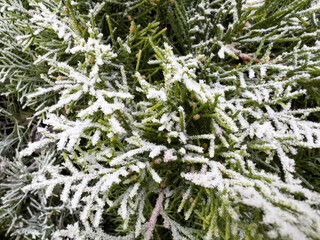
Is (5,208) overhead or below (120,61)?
below

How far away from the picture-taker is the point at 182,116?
5.02ft

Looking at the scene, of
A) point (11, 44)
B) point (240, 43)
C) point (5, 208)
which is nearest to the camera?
point (240, 43)

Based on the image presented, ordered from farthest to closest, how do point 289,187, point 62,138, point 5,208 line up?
point 5,208 → point 62,138 → point 289,187

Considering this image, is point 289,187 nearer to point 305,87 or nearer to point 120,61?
point 305,87

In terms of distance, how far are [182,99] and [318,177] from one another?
1.24m

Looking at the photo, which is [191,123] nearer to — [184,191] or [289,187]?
[184,191]

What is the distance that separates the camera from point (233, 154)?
5.10 ft

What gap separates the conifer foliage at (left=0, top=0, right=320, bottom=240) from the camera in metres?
1.48

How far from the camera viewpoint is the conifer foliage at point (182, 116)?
148 centimetres

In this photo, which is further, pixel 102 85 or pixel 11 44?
pixel 11 44

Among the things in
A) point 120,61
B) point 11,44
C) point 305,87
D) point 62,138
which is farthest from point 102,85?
point 305,87

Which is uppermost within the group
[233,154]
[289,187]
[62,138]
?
[233,154]

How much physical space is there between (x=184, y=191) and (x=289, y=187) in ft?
2.55

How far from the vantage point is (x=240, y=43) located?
6.31 feet
